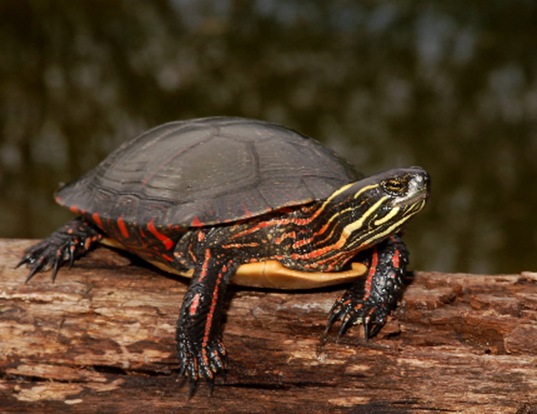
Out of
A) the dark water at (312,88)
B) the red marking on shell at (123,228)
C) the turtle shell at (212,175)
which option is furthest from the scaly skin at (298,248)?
the dark water at (312,88)

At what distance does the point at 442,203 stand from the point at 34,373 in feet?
31.8

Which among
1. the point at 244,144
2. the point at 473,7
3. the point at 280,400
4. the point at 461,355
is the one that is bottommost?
the point at 280,400

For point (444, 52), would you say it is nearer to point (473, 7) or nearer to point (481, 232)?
point (473, 7)

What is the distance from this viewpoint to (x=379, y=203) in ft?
9.93

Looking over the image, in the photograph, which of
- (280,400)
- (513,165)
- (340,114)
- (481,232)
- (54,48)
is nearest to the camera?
(280,400)

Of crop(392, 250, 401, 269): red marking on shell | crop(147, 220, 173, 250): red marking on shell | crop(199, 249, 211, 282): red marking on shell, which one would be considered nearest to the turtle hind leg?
crop(147, 220, 173, 250): red marking on shell

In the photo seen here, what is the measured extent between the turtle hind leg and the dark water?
734 centimetres

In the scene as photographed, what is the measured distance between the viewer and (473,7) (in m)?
14.5

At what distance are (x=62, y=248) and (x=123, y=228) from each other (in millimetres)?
510

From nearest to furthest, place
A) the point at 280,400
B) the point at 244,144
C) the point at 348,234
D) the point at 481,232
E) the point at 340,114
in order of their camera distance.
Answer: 1. the point at 280,400
2. the point at 348,234
3. the point at 244,144
4. the point at 481,232
5. the point at 340,114

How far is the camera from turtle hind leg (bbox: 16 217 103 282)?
12.1ft

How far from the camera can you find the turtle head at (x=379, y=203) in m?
2.98

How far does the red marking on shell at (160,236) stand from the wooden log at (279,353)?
285mm

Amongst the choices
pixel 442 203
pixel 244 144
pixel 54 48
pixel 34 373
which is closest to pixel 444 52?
pixel 442 203
